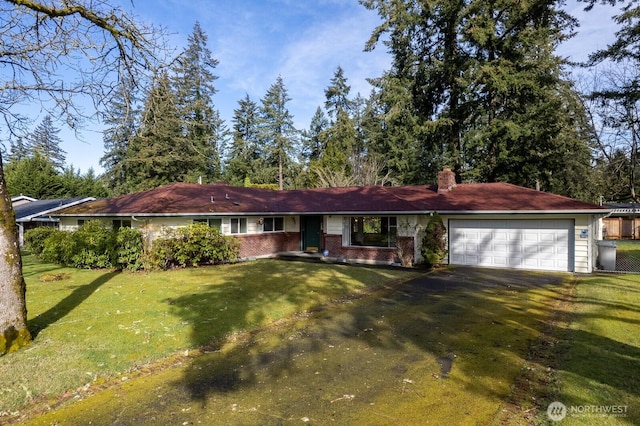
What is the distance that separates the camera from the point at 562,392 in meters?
4.45

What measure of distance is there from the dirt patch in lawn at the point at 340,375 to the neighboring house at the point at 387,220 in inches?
279

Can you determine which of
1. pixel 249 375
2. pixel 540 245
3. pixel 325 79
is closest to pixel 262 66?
pixel 540 245

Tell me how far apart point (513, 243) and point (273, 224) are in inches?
465

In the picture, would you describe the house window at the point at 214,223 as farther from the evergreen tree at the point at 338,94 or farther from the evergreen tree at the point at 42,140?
the evergreen tree at the point at 338,94

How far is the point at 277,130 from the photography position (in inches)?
1892

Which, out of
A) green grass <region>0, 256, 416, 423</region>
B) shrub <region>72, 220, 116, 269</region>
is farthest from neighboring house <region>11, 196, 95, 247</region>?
green grass <region>0, 256, 416, 423</region>

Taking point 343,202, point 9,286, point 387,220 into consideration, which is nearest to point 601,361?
point 9,286

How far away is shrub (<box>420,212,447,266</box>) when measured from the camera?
50.5 feet

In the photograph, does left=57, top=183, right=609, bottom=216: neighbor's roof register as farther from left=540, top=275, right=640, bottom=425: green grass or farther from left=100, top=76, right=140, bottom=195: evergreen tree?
left=100, top=76, right=140, bottom=195: evergreen tree

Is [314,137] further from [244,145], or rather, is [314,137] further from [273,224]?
[273,224]

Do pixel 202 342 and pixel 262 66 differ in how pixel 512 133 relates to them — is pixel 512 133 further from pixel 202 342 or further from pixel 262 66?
pixel 202 342

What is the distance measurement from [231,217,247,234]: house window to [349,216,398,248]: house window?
5.42 m

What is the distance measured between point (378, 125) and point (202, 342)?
135 feet

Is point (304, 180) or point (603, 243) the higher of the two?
point (304, 180)
